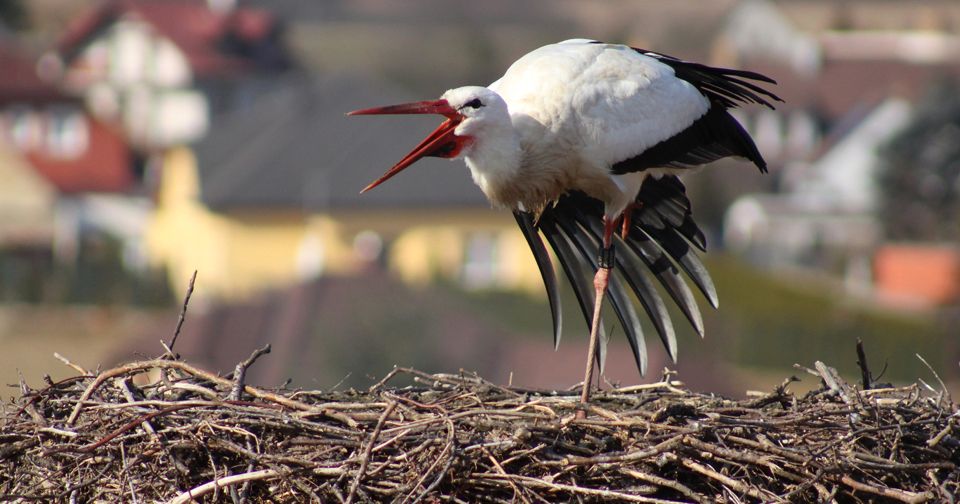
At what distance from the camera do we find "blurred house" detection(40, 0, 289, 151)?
5231 cm

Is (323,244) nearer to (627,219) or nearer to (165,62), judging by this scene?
(165,62)

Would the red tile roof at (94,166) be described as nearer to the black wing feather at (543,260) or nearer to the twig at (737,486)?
the black wing feather at (543,260)

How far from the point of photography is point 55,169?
43.3 m

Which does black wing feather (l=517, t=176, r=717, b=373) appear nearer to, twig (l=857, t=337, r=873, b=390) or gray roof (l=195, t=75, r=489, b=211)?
twig (l=857, t=337, r=873, b=390)

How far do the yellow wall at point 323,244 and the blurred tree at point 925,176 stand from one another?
985 centimetres

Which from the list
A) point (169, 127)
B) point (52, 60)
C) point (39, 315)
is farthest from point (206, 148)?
point (52, 60)

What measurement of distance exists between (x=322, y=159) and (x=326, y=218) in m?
2.87

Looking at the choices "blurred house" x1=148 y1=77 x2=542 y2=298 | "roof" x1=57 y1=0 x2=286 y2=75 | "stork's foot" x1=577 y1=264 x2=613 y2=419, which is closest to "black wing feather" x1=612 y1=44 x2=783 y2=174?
"stork's foot" x1=577 y1=264 x2=613 y2=419

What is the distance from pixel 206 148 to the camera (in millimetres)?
37281

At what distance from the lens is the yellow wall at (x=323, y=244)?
1273 inches

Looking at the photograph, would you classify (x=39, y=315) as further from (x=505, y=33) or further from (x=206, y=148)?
(x=505, y=33)

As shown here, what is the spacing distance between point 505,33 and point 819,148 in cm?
1677

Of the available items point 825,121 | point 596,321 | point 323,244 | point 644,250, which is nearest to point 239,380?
point 596,321

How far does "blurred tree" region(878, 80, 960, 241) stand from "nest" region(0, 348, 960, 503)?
107 ft
